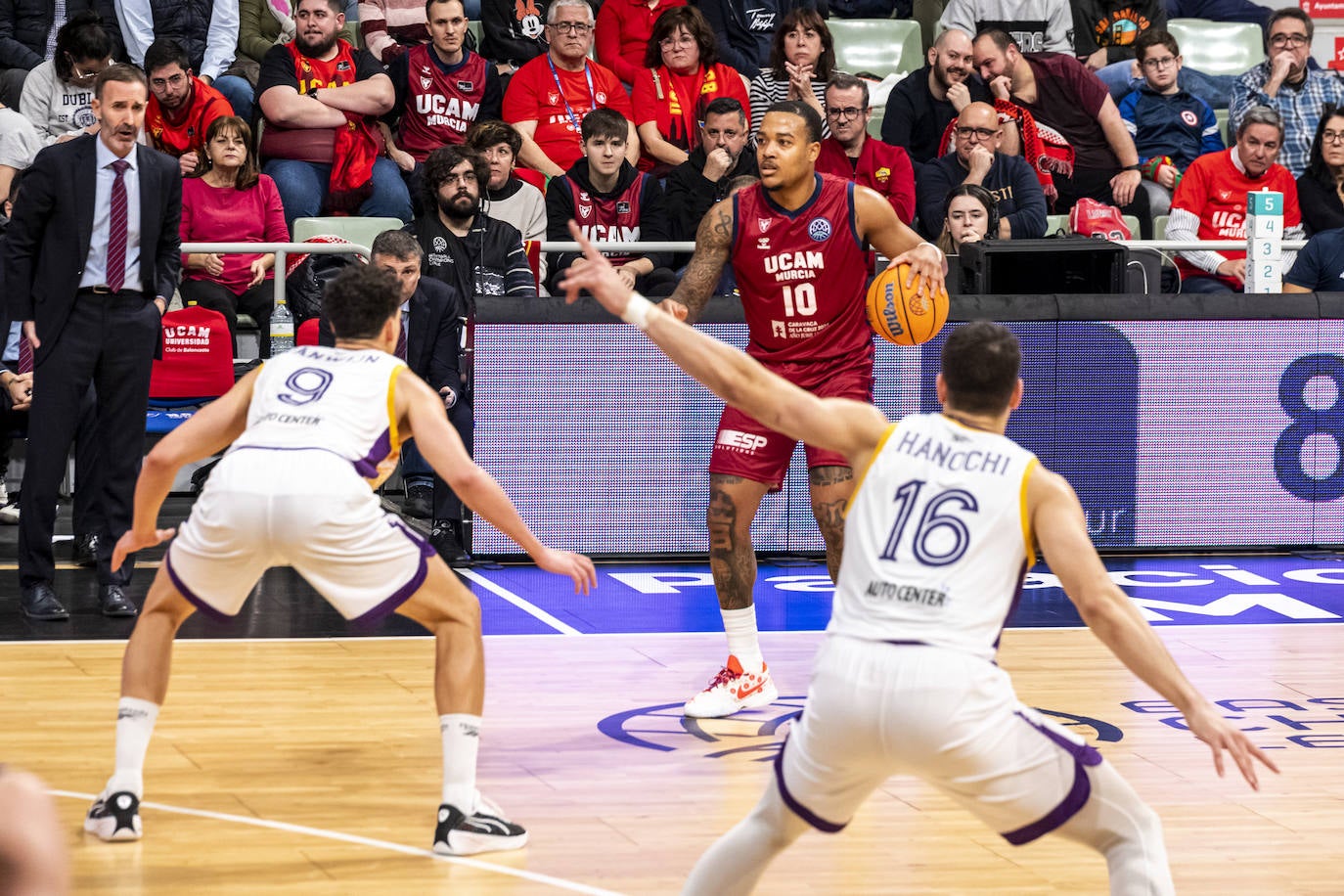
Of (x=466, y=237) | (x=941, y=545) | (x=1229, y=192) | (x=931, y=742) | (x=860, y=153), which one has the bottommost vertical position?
(x=931, y=742)

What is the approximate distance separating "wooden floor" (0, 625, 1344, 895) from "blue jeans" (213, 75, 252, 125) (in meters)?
5.42

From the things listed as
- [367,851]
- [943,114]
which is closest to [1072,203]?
[943,114]

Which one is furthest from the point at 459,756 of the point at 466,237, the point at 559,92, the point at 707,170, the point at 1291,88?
the point at 1291,88

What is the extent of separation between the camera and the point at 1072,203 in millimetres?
12727

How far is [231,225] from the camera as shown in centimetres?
1080

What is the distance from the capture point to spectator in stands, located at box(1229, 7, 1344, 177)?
12984mm

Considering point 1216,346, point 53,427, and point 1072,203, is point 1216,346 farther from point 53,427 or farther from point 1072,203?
point 53,427

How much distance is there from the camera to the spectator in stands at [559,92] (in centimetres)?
1198

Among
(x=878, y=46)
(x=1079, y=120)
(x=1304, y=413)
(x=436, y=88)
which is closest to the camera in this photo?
(x=1304, y=413)

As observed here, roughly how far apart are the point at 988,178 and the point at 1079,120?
64.6 inches

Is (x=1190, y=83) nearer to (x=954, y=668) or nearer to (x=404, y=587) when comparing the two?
(x=404, y=587)

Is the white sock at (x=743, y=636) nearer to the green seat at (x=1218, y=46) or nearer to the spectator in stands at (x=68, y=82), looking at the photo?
the spectator in stands at (x=68, y=82)

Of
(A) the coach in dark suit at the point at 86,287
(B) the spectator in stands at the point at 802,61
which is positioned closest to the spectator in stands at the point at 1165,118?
(B) the spectator in stands at the point at 802,61

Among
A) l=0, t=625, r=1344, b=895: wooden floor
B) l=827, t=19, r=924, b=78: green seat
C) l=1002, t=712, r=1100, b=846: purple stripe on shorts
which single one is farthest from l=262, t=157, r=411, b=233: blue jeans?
l=1002, t=712, r=1100, b=846: purple stripe on shorts
